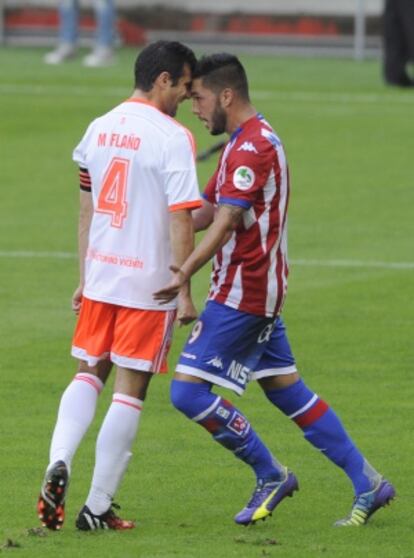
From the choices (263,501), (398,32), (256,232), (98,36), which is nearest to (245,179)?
(256,232)

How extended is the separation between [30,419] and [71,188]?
1082 cm

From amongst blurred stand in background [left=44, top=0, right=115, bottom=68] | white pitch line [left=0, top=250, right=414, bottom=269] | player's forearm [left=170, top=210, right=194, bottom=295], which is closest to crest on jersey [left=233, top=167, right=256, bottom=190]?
player's forearm [left=170, top=210, right=194, bottom=295]

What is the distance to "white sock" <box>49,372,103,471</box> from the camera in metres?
8.20

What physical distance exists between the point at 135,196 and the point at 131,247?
0.23 metres

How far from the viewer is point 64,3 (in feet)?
121

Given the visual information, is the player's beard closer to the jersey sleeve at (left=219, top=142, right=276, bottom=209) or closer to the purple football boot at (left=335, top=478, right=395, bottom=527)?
the jersey sleeve at (left=219, top=142, right=276, bottom=209)

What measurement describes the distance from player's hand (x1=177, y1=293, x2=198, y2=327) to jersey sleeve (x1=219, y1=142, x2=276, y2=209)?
46 centimetres

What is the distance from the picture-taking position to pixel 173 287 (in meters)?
8.02

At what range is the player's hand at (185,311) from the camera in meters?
8.05

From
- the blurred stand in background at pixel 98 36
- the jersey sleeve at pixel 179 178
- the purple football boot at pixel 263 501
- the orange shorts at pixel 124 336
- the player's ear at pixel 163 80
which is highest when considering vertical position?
the player's ear at pixel 163 80

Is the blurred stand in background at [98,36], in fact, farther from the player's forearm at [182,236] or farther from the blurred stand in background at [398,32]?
the player's forearm at [182,236]

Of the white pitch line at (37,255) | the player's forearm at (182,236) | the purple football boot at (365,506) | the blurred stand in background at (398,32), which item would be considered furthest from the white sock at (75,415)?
the blurred stand in background at (398,32)

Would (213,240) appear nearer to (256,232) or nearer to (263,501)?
(256,232)

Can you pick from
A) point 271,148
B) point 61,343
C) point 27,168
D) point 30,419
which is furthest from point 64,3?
point 271,148
